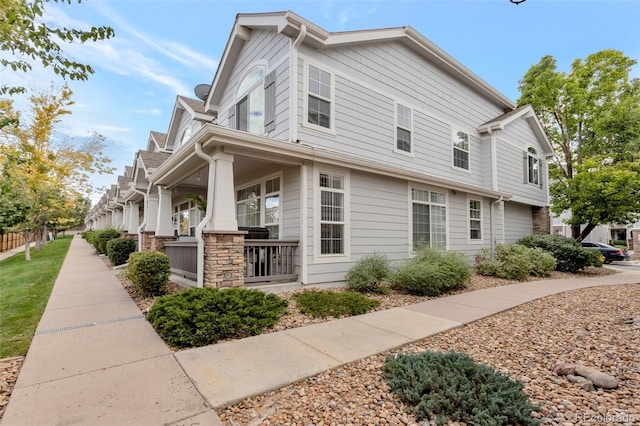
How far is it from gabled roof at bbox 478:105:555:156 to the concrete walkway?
28.8 feet

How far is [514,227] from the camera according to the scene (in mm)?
13664

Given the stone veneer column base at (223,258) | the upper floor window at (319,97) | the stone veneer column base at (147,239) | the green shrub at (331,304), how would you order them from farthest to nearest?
the stone veneer column base at (147,239) → the upper floor window at (319,97) → the stone veneer column base at (223,258) → the green shrub at (331,304)

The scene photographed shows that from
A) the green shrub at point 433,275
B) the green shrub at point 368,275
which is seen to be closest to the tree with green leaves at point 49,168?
the green shrub at point 368,275

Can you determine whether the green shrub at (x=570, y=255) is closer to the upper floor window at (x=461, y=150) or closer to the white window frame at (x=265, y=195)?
the upper floor window at (x=461, y=150)

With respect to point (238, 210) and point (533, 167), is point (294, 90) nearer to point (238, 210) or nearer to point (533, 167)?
point (238, 210)

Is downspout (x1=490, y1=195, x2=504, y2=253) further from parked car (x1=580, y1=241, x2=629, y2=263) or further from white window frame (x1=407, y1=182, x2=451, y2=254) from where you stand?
parked car (x1=580, y1=241, x2=629, y2=263)

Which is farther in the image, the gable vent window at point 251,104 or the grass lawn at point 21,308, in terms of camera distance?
the gable vent window at point 251,104

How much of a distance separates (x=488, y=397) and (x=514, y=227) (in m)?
13.4

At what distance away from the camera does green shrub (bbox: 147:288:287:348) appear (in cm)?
392

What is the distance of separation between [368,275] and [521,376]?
3.99 m

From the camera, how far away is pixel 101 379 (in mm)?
2936

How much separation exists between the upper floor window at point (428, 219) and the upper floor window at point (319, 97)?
357cm

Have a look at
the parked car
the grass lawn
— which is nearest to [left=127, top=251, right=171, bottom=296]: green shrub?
the grass lawn

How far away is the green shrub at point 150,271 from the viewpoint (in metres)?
6.12
